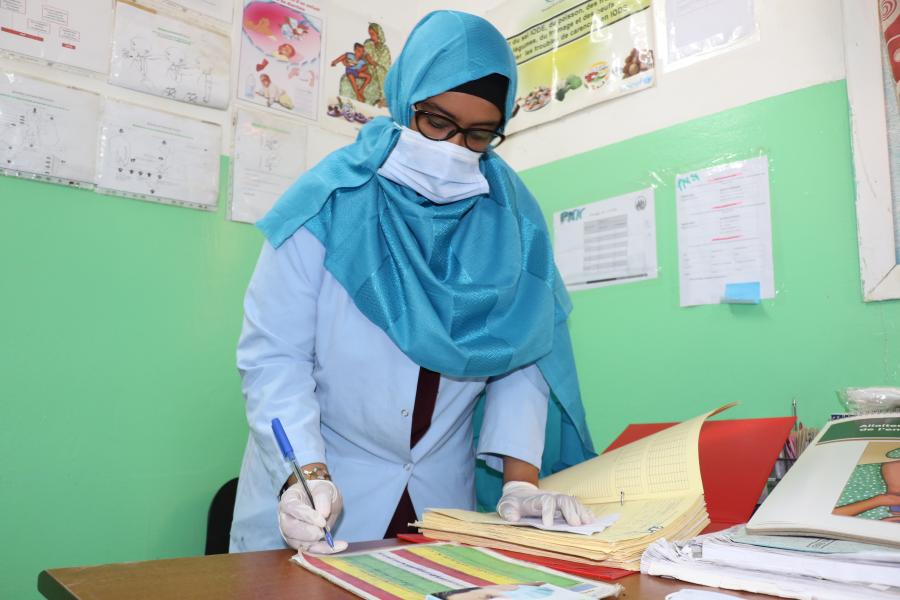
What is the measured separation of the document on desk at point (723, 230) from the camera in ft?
4.90

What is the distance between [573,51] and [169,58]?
112cm

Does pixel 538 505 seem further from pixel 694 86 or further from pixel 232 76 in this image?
pixel 232 76

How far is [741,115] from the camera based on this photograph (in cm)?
155

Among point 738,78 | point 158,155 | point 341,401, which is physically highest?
point 738,78

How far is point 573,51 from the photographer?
1.96 meters

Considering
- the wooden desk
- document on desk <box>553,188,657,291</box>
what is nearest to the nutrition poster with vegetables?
document on desk <box>553,188,657,291</box>

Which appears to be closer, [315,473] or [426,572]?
[426,572]

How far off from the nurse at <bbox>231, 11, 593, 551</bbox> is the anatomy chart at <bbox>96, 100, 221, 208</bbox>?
0.85 m

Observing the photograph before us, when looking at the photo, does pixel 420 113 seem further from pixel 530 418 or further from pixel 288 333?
pixel 530 418

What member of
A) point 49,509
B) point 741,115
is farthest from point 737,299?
point 49,509

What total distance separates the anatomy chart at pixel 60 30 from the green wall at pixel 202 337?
33 centimetres

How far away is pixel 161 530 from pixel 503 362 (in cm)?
113

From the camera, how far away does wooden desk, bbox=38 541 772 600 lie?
0.57 metres

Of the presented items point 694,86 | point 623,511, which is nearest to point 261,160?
point 694,86
